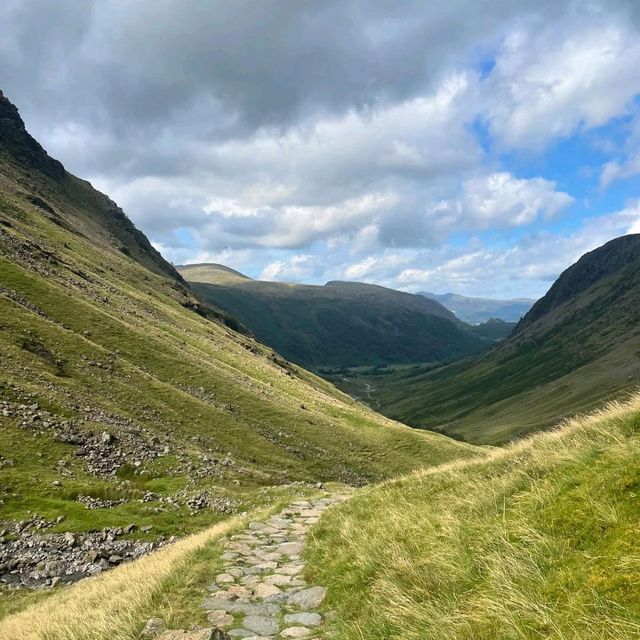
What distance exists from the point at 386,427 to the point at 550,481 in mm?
69491

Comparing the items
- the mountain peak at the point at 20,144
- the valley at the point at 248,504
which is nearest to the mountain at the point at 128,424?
the valley at the point at 248,504

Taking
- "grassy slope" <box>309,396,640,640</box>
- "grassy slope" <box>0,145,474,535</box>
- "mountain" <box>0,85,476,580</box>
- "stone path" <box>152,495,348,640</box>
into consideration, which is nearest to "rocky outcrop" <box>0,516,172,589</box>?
"mountain" <box>0,85,476,580</box>

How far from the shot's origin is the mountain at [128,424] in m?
30.5

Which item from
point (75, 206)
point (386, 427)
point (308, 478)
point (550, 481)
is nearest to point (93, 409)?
point (308, 478)

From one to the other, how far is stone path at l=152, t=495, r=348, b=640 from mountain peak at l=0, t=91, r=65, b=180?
6836 inches

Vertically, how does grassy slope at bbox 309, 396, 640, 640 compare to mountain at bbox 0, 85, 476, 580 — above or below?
above

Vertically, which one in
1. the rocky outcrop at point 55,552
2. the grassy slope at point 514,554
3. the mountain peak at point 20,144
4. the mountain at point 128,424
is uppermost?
the mountain peak at point 20,144

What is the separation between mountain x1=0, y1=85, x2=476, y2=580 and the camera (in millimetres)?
30547

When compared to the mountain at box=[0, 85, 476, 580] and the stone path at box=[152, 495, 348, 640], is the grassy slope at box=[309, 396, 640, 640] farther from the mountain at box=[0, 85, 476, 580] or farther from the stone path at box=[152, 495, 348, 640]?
the mountain at box=[0, 85, 476, 580]

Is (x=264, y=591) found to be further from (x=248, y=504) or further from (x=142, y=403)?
(x=142, y=403)

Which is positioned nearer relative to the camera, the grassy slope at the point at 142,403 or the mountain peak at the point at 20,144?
the grassy slope at the point at 142,403

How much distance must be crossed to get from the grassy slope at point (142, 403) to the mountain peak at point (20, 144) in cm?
6486

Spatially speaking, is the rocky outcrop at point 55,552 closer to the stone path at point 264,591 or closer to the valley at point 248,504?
the valley at point 248,504

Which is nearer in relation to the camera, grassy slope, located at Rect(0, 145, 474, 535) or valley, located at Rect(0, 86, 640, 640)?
valley, located at Rect(0, 86, 640, 640)
